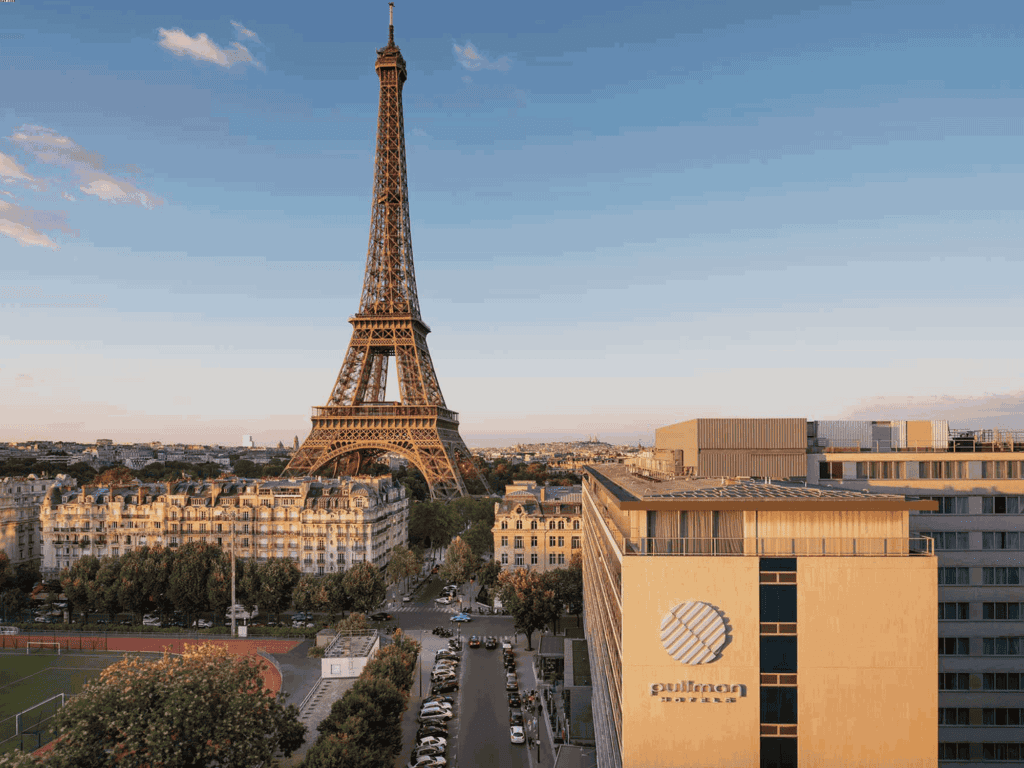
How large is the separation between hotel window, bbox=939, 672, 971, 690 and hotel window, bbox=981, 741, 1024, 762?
9.79 feet

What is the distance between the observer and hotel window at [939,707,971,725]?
3628 cm

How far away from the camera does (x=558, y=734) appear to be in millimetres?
40969

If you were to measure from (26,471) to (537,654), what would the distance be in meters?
166

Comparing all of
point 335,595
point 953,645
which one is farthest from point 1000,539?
point 335,595

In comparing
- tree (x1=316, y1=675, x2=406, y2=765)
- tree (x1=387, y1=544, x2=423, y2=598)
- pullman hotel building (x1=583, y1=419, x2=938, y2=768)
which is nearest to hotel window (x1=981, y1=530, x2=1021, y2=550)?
pullman hotel building (x1=583, y1=419, x2=938, y2=768)

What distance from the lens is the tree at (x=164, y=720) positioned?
28797 millimetres

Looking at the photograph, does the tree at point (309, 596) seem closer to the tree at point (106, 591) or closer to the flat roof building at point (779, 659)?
the tree at point (106, 591)

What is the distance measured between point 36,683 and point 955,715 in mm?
61717

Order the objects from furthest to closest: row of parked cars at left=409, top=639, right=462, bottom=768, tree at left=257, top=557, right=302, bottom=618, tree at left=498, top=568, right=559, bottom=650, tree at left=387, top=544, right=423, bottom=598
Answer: tree at left=387, top=544, right=423, bottom=598
tree at left=257, top=557, right=302, bottom=618
tree at left=498, top=568, right=559, bottom=650
row of parked cars at left=409, top=639, right=462, bottom=768

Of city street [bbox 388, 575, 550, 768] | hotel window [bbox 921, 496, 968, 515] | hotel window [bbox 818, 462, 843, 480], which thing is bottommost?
city street [bbox 388, 575, 550, 768]

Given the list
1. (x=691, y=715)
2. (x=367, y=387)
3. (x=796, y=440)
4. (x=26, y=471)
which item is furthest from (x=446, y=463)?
(x=26, y=471)

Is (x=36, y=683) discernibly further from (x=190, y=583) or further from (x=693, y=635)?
(x=693, y=635)

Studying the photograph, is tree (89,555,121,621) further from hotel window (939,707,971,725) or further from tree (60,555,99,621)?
hotel window (939,707,971,725)

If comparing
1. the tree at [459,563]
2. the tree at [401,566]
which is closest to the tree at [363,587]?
the tree at [401,566]
